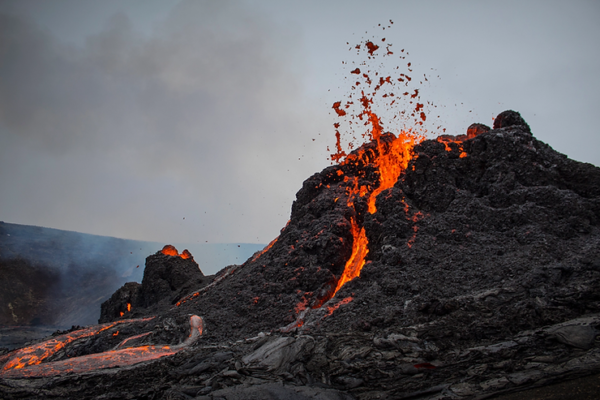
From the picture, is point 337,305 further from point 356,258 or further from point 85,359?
point 85,359

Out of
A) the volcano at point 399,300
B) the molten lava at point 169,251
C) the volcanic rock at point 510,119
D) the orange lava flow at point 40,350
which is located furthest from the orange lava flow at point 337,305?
the molten lava at point 169,251

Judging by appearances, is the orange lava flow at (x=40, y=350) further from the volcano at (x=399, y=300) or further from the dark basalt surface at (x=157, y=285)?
the dark basalt surface at (x=157, y=285)

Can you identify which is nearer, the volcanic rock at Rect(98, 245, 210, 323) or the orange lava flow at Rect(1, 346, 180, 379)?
the orange lava flow at Rect(1, 346, 180, 379)

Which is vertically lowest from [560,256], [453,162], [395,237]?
[560,256]

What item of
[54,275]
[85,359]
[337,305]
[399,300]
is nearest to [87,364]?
[85,359]

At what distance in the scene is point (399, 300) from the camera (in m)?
10.1

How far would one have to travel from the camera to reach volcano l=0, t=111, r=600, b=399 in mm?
6500

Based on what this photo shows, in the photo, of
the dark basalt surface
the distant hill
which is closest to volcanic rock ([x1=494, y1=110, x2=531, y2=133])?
the dark basalt surface

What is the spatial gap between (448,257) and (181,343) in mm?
10553

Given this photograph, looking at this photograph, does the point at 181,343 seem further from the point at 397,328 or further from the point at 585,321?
the point at 585,321

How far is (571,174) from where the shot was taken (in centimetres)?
1285

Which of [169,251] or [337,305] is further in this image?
[169,251]

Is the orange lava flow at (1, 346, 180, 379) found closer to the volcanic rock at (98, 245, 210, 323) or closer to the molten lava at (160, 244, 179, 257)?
the volcanic rock at (98, 245, 210, 323)

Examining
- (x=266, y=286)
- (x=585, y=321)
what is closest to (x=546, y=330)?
(x=585, y=321)
